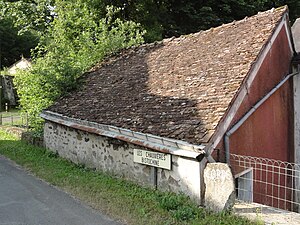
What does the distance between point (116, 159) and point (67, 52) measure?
358 inches

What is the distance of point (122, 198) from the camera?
6.94 metres

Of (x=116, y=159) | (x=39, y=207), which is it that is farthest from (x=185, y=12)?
(x=39, y=207)

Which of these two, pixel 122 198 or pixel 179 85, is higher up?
pixel 179 85

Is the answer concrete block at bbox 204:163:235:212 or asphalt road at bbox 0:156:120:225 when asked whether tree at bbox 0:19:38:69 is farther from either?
concrete block at bbox 204:163:235:212

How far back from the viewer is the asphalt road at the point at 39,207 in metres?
6.08

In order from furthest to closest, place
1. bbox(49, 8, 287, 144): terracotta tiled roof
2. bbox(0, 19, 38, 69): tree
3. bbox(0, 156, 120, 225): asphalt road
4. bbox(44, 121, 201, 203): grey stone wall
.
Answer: bbox(0, 19, 38, 69): tree → bbox(49, 8, 287, 144): terracotta tiled roof → bbox(44, 121, 201, 203): grey stone wall → bbox(0, 156, 120, 225): asphalt road

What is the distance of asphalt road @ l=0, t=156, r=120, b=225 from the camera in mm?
6082

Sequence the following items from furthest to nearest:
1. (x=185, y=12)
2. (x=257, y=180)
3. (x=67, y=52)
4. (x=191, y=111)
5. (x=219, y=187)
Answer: (x=185, y=12) → (x=67, y=52) → (x=257, y=180) → (x=191, y=111) → (x=219, y=187)

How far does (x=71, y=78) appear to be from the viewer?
13.1m

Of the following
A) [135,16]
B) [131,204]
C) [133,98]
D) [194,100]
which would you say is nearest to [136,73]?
A: [133,98]

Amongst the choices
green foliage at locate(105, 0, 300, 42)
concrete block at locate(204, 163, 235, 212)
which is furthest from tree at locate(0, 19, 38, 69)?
concrete block at locate(204, 163, 235, 212)

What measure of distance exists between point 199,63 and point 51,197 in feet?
17.3

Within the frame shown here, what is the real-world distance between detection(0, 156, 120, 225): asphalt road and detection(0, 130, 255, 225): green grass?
0.26m

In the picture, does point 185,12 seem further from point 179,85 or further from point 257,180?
point 257,180
